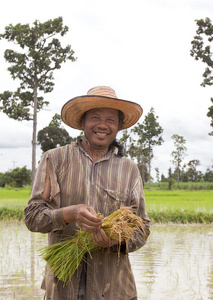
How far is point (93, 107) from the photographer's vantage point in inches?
75.2

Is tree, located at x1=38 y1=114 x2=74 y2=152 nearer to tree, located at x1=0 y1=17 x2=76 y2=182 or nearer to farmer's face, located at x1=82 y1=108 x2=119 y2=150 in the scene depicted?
tree, located at x1=0 y1=17 x2=76 y2=182

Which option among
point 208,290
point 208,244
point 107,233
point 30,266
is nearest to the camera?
point 107,233

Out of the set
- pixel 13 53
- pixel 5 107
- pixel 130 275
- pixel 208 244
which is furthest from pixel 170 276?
pixel 13 53

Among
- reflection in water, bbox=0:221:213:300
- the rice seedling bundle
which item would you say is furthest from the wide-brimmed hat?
reflection in water, bbox=0:221:213:300

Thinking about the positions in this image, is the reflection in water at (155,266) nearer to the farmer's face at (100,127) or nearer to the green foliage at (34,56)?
the farmer's face at (100,127)

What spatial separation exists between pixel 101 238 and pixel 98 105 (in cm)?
59

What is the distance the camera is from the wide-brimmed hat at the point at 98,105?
1.87m

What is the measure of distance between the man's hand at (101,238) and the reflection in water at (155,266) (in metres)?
1.65

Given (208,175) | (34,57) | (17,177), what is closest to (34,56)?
(34,57)

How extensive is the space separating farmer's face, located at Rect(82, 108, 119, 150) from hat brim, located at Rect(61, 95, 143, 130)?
1.3 inches

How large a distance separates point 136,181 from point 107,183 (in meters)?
0.15

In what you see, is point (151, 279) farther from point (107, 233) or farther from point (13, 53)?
point (13, 53)

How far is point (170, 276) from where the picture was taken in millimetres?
4973

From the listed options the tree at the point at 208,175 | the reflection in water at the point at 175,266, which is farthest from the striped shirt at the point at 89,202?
the tree at the point at 208,175
